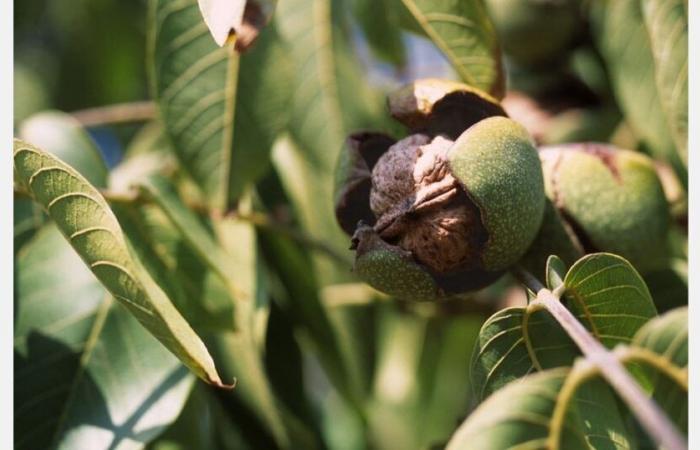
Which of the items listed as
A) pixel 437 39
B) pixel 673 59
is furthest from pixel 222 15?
pixel 673 59

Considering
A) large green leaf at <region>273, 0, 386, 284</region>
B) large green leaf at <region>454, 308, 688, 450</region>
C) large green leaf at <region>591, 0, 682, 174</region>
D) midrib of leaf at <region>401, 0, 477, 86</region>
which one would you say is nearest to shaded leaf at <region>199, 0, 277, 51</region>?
midrib of leaf at <region>401, 0, 477, 86</region>

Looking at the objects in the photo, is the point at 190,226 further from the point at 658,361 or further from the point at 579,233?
the point at 658,361

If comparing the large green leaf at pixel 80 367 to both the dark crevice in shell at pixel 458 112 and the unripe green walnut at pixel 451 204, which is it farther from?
the dark crevice in shell at pixel 458 112

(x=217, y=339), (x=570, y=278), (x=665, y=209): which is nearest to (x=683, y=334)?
(x=570, y=278)

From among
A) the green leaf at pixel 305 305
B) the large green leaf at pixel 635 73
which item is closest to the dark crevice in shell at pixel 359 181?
the green leaf at pixel 305 305

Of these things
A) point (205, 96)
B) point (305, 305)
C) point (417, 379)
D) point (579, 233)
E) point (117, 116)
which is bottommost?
point (417, 379)

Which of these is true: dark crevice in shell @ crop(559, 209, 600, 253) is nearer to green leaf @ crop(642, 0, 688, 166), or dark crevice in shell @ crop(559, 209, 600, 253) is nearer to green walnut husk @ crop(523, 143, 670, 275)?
green walnut husk @ crop(523, 143, 670, 275)

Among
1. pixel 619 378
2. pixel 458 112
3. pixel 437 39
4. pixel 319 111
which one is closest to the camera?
pixel 619 378
